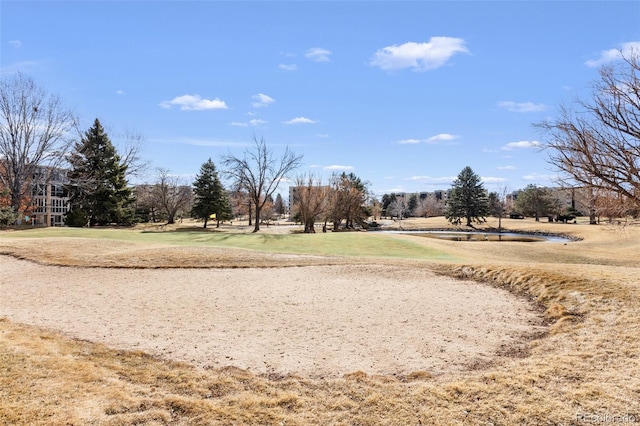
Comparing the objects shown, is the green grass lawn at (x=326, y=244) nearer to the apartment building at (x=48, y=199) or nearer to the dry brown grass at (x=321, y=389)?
the dry brown grass at (x=321, y=389)

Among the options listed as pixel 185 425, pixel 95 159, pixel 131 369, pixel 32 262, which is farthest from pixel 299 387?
pixel 95 159

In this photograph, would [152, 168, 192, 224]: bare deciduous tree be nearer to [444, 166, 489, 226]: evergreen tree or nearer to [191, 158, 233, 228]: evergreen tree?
[191, 158, 233, 228]: evergreen tree

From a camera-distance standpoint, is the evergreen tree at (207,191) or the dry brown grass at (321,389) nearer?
the dry brown grass at (321,389)

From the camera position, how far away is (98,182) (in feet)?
124

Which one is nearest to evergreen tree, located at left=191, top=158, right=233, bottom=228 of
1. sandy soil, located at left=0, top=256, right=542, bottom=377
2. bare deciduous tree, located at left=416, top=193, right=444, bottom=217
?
sandy soil, located at left=0, top=256, right=542, bottom=377

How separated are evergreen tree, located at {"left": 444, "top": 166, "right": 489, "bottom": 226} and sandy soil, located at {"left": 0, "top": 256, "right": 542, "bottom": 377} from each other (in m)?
49.9

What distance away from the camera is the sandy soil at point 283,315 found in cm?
619

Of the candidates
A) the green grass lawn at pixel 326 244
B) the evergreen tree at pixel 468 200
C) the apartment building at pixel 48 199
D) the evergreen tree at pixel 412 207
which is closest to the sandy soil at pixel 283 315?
the green grass lawn at pixel 326 244

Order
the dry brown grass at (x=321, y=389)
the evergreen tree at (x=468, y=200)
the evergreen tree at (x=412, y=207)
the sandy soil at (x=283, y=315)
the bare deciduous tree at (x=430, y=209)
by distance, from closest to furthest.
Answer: the dry brown grass at (x=321, y=389) < the sandy soil at (x=283, y=315) < the evergreen tree at (x=468, y=200) < the bare deciduous tree at (x=430, y=209) < the evergreen tree at (x=412, y=207)

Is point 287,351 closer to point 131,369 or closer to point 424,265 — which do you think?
point 131,369

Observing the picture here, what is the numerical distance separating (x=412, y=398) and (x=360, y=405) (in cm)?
64

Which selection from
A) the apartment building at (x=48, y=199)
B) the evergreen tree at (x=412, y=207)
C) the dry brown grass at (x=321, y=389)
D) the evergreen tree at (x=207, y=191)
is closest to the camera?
the dry brown grass at (x=321, y=389)

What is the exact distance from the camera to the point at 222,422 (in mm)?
3947

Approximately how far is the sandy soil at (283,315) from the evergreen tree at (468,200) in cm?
4987
